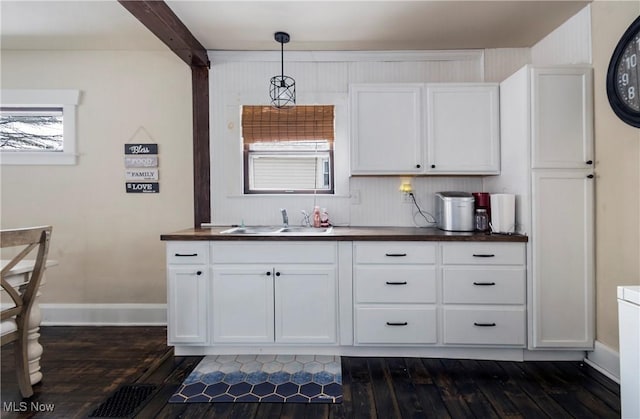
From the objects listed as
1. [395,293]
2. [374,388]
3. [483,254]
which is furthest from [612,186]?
[374,388]

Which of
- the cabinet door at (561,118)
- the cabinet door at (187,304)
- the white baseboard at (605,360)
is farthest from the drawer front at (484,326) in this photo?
the cabinet door at (187,304)

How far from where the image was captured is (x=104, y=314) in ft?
10.1

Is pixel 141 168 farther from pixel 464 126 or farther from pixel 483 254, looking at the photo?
pixel 483 254

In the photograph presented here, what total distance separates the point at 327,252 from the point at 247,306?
2.31ft

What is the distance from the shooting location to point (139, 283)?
3.10m

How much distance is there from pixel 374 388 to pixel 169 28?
2.83 meters

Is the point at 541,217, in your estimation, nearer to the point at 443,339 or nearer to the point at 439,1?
the point at 443,339

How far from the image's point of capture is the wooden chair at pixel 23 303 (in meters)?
1.81

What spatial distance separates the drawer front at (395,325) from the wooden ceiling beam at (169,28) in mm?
2455

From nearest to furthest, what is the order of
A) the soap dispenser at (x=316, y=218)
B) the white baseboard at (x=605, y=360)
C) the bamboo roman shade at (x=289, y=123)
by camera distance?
the white baseboard at (x=605, y=360) < the soap dispenser at (x=316, y=218) < the bamboo roman shade at (x=289, y=123)

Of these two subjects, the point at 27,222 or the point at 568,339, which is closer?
the point at 568,339

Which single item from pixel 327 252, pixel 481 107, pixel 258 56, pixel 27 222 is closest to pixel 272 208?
pixel 327 252

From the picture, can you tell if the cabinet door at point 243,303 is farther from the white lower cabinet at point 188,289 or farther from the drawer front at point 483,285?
the drawer front at point 483,285

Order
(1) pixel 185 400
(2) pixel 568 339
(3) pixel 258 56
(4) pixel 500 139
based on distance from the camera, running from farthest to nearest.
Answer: (3) pixel 258 56
(4) pixel 500 139
(2) pixel 568 339
(1) pixel 185 400
